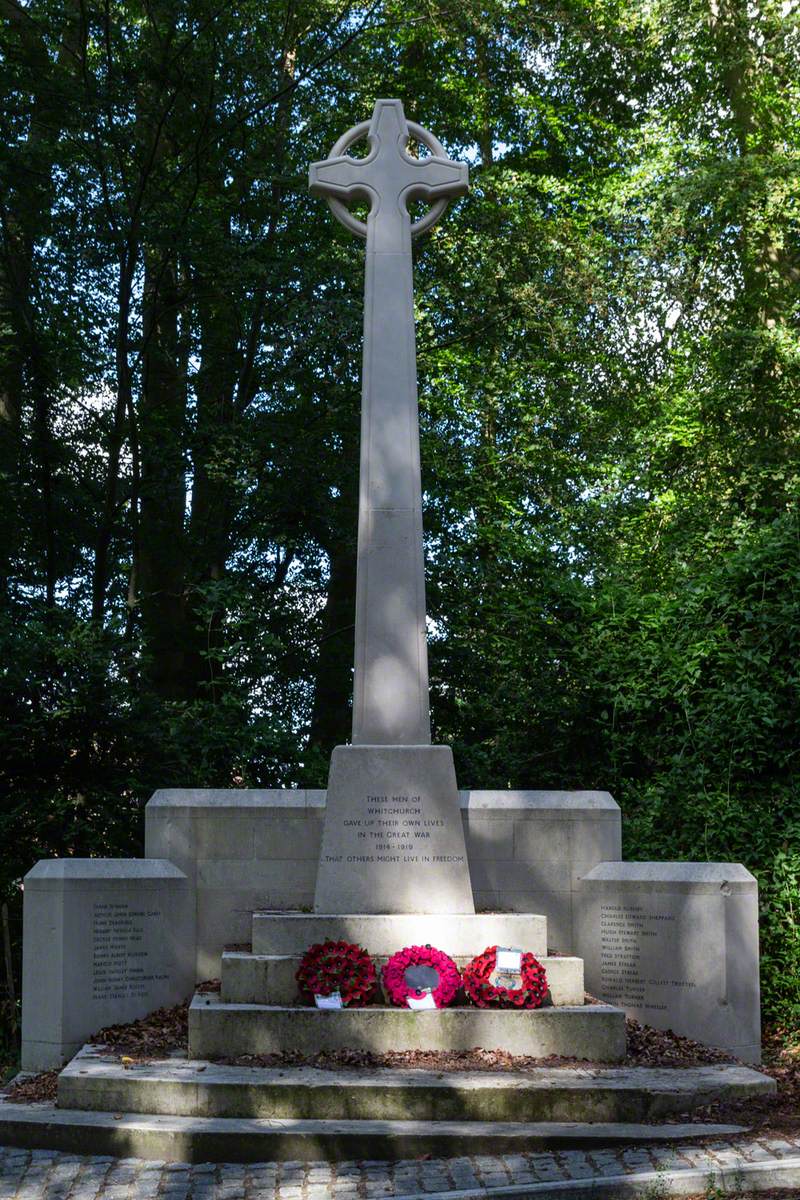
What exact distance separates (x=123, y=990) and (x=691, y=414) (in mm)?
12559

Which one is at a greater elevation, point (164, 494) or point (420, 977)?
point (164, 494)

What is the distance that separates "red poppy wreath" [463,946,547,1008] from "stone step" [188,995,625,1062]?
78mm

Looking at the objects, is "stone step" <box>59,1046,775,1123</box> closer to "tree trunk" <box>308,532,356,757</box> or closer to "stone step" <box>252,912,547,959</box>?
"stone step" <box>252,912,547,959</box>

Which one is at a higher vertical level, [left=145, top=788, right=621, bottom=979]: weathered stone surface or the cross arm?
the cross arm

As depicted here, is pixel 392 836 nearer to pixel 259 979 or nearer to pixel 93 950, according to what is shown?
pixel 259 979

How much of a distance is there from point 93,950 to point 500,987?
2665 millimetres

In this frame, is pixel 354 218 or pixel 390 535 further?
pixel 354 218

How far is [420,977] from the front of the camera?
8.05 metres

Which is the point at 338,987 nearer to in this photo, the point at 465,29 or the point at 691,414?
the point at 691,414

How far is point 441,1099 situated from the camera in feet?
22.7

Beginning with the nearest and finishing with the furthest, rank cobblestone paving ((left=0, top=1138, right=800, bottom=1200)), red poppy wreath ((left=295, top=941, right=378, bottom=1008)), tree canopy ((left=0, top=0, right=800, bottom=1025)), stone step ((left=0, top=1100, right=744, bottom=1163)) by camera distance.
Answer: cobblestone paving ((left=0, top=1138, right=800, bottom=1200)), stone step ((left=0, top=1100, right=744, bottom=1163)), red poppy wreath ((left=295, top=941, right=378, bottom=1008)), tree canopy ((left=0, top=0, right=800, bottom=1025))

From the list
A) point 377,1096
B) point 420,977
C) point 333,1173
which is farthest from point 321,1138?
point 420,977

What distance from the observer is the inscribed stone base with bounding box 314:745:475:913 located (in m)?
8.84

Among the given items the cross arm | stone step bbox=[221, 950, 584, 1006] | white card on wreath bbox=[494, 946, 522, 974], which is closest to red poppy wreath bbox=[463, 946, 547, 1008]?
white card on wreath bbox=[494, 946, 522, 974]
